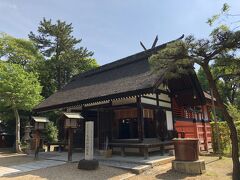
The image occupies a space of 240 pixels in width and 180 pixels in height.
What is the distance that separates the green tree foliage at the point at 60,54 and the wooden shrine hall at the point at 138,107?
12.4 metres

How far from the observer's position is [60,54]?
1118 inches

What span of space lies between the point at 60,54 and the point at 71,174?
22.7 m

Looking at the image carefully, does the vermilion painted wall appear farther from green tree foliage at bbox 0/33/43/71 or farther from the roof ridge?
green tree foliage at bbox 0/33/43/71

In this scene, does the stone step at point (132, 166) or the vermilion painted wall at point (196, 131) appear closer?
the stone step at point (132, 166)

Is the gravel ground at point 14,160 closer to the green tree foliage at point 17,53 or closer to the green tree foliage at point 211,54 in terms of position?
the green tree foliage at point 211,54

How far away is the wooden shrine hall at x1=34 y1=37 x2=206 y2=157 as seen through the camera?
10484mm

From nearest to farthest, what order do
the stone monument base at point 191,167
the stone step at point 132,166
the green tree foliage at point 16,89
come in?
the stone monument base at point 191,167 → the stone step at point 132,166 → the green tree foliage at point 16,89

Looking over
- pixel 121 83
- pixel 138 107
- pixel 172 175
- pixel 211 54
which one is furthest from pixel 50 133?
pixel 211 54

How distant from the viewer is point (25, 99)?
1603cm

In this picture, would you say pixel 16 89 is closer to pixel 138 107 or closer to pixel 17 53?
pixel 138 107

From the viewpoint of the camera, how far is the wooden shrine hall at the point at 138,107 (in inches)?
413

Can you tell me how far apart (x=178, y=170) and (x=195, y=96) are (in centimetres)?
675

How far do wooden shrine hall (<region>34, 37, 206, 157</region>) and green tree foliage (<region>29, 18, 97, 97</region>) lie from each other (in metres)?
12.4

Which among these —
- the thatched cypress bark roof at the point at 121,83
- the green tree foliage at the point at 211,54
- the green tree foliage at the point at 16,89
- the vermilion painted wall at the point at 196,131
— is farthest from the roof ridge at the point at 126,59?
the green tree foliage at the point at 211,54
